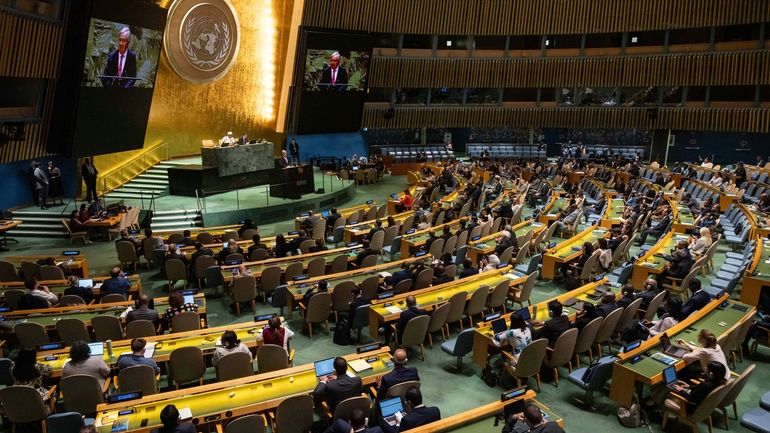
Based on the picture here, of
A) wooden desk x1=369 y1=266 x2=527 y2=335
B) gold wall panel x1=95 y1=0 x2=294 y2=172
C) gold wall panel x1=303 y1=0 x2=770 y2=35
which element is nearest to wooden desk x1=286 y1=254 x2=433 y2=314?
wooden desk x1=369 y1=266 x2=527 y2=335

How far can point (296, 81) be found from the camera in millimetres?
26531

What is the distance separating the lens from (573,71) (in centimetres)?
3156

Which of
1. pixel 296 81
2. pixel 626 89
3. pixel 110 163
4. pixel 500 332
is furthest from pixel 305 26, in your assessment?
pixel 500 332

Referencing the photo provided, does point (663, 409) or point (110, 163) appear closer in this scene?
point (663, 409)

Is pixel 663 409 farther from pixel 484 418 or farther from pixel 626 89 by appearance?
pixel 626 89

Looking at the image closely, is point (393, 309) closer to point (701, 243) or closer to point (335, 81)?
point (701, 243)

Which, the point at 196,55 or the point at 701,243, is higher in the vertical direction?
the point at 196,55

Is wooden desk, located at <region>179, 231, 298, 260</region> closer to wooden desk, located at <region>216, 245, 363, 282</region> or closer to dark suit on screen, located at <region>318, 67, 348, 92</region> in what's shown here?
wooden desk, located at <region>216, 245, 363, 282</region>

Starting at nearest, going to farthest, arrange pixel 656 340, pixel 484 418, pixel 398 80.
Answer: pixel 484 418, pixel 656 340, pixel 398 80

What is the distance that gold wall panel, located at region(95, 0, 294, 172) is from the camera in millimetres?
22781

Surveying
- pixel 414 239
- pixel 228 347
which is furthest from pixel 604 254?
pixel 228 347

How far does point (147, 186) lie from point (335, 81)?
10768 millimetres

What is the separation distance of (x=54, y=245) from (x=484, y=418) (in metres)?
14.6

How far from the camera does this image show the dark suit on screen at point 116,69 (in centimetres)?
1717
